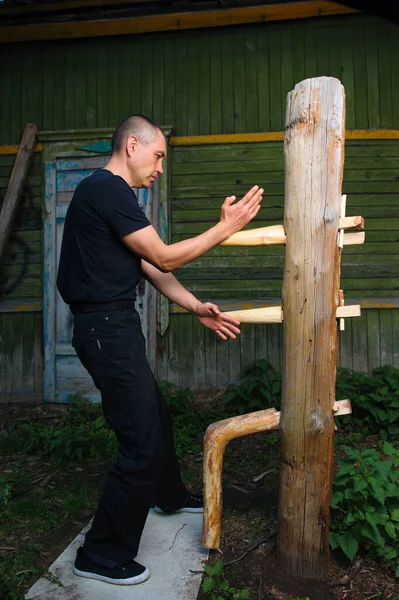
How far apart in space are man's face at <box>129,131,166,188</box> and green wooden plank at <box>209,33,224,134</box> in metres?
3.58

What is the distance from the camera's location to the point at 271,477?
148 inches

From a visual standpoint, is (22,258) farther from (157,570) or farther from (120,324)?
(157,570)

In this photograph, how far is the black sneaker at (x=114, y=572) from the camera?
242 cm

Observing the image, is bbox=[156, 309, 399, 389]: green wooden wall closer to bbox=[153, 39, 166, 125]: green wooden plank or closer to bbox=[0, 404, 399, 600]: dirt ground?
bbox=[0, 404, 399, 600]: dirt ground

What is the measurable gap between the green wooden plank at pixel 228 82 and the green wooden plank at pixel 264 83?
309 mm

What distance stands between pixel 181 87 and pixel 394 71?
2.39m

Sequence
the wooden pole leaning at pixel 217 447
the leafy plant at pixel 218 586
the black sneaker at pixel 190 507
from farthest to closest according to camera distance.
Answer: the black sneaker at pixel 190 507 → the wooden pole leaning at pixel 217 447 → the leafy plant at pixel 218 586

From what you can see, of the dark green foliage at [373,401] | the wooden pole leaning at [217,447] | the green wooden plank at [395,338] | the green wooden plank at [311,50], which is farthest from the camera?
the green wooden plank at [311,50]

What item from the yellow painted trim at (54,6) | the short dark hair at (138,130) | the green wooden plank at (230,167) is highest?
the yellow painted trim at (54,6)

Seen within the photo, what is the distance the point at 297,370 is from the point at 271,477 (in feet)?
5.43

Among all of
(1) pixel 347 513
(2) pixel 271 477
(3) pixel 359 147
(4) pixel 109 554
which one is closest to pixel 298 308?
(1) pixel 347 513

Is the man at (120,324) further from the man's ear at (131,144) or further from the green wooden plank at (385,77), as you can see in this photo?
the green wooden plank at (385,77)

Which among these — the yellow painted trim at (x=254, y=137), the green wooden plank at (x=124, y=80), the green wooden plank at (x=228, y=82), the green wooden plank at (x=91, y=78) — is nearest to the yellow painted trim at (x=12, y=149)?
the green wooden plank at (x=91, y=78)

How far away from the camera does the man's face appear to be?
101 inches
